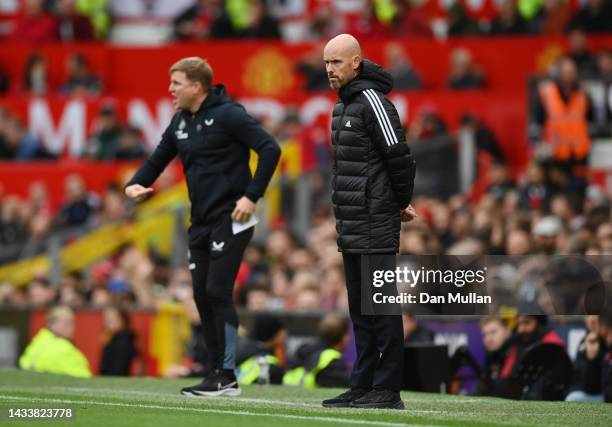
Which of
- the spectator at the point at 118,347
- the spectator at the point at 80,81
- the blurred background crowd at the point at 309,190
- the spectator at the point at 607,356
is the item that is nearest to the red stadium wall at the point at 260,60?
the blurred background crowd at the point at 309,190

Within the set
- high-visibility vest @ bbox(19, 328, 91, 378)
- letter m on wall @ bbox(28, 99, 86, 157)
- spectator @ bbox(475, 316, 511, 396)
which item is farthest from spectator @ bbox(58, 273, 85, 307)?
spectator @ bbox(475, 316, 511, 396)

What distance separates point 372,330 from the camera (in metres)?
9.54

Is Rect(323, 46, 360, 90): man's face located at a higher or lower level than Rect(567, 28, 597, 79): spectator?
lower

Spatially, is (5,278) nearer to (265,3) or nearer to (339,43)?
(265,3)

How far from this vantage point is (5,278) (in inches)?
834

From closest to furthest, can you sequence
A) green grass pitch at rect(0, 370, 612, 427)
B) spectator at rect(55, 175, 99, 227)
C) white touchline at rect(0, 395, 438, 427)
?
white touchline at rect(0, 395, 438, 427)
green grass pitch at rect(0, 370, 612, 427)
spectator at rect(55, 175, 99, 227)

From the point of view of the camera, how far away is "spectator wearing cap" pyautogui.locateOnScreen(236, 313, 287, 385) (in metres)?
13.2

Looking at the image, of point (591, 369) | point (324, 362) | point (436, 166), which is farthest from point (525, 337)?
point (436, 166)

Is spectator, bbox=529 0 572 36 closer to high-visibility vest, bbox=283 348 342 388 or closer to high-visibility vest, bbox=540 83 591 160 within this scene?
high-visibility vest, bbox=540 83 591 160

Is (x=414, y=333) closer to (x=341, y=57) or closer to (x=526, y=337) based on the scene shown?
(x=526, y=337)

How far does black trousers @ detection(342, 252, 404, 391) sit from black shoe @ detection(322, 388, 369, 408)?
3 centimetres

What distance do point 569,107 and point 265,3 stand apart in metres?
8.32

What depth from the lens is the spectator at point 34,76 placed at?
2531 cm

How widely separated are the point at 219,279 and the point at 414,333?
328 centimetres
